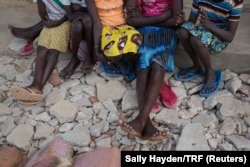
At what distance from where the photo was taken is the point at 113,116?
3.27 meters

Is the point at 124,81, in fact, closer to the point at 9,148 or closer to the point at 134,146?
the point at 134,146

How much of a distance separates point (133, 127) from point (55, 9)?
123cm

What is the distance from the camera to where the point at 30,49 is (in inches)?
154

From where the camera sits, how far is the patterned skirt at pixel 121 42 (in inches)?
127

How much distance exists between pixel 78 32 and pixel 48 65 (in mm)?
377

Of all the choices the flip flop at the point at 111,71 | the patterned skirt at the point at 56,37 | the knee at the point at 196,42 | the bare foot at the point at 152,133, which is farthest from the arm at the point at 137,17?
the bare foot at the point at 152,133

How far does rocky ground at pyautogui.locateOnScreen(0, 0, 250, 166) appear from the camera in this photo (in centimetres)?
307

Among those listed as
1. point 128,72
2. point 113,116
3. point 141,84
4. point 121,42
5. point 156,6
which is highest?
point 156,6

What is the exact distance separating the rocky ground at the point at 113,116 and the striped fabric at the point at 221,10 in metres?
0.47

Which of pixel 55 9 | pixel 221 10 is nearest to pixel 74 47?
pixel 55 9

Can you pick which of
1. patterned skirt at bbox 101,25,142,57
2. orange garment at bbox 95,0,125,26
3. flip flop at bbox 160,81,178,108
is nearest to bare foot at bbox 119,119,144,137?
flip flop at bbox 160,81,178,108

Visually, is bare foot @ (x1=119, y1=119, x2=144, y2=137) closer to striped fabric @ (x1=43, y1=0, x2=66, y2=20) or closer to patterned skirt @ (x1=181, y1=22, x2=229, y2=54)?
patterned skirt @ (x1=181, y1=22, x2=229, y2=54)

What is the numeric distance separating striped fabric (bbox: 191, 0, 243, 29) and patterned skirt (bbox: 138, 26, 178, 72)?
0.27 m

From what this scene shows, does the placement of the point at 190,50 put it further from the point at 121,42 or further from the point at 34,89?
the point at 34,89
